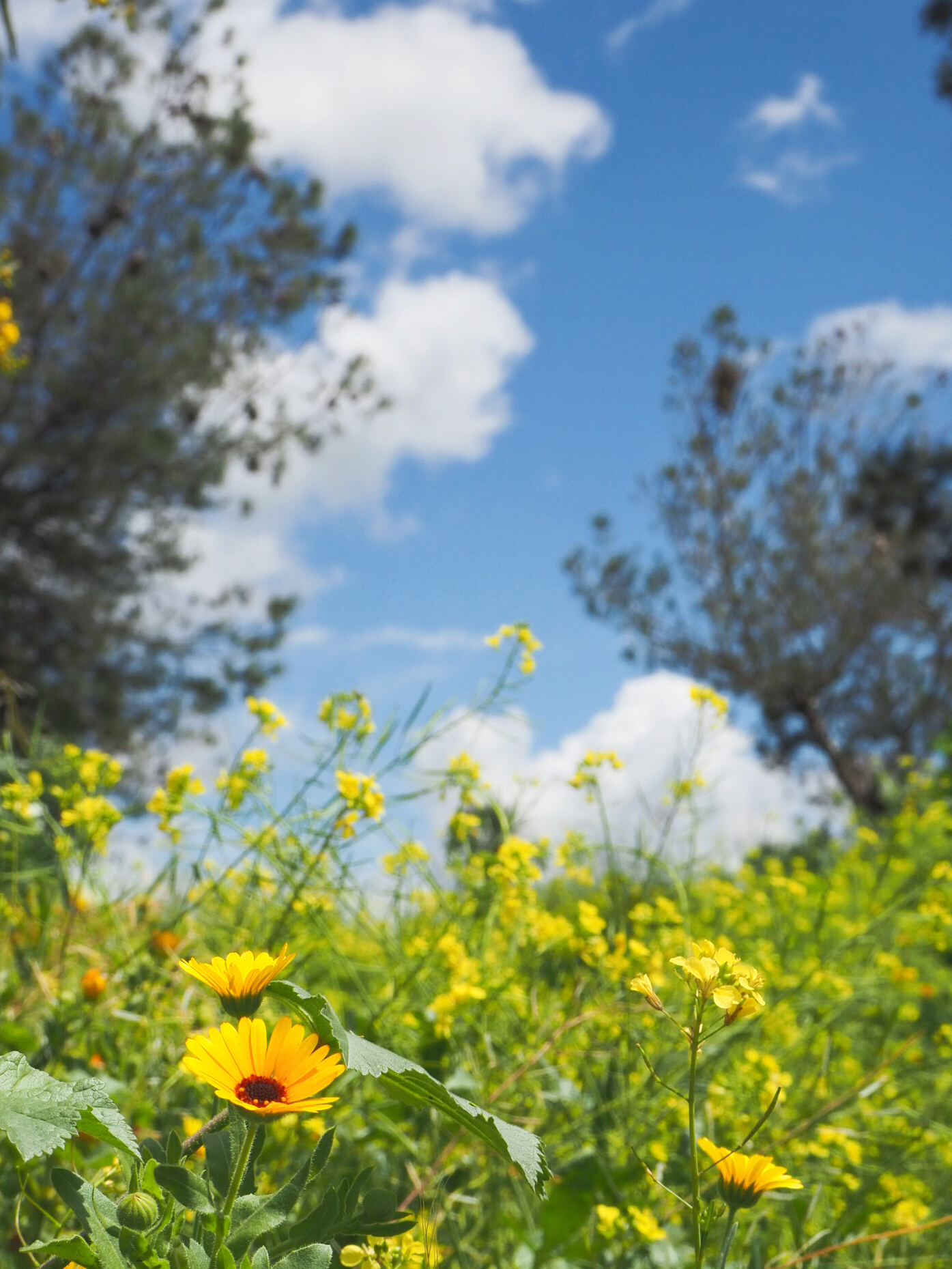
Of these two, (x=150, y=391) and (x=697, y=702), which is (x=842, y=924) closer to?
(x=697, y=702)

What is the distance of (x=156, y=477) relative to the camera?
7703 millimetres

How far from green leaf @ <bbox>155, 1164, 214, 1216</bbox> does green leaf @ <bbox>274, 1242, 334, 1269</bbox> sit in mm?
50

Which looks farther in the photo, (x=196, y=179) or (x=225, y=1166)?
(x=196, y=179)

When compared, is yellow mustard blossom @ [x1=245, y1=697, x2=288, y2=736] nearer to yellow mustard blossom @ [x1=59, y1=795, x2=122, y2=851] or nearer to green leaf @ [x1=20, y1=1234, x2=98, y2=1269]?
yellow mustard blossom @ [x1=59, y1=795, x2=122, y2=851]

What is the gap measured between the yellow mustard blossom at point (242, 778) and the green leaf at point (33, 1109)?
785 millimetres

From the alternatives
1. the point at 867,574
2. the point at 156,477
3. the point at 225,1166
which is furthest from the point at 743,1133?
the point at 867,574

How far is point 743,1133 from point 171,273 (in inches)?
308

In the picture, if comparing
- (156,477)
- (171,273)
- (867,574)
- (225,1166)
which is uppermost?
(867,574)

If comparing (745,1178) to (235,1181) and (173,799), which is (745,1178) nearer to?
(235,1181)

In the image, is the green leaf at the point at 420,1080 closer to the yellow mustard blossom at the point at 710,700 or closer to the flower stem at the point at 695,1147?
the flower stem at the point at 695,1147

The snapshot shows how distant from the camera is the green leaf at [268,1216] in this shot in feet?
1.70

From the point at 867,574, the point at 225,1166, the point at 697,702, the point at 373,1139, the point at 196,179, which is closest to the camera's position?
the point at 225,1166

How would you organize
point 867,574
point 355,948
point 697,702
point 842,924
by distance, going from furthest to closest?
point 867,574, point 842,924, point 355,948, point 697,702

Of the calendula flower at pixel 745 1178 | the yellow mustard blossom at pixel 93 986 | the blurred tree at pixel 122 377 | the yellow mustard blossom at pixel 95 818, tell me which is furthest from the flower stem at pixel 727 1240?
the blurred tree at pixel 122 377
